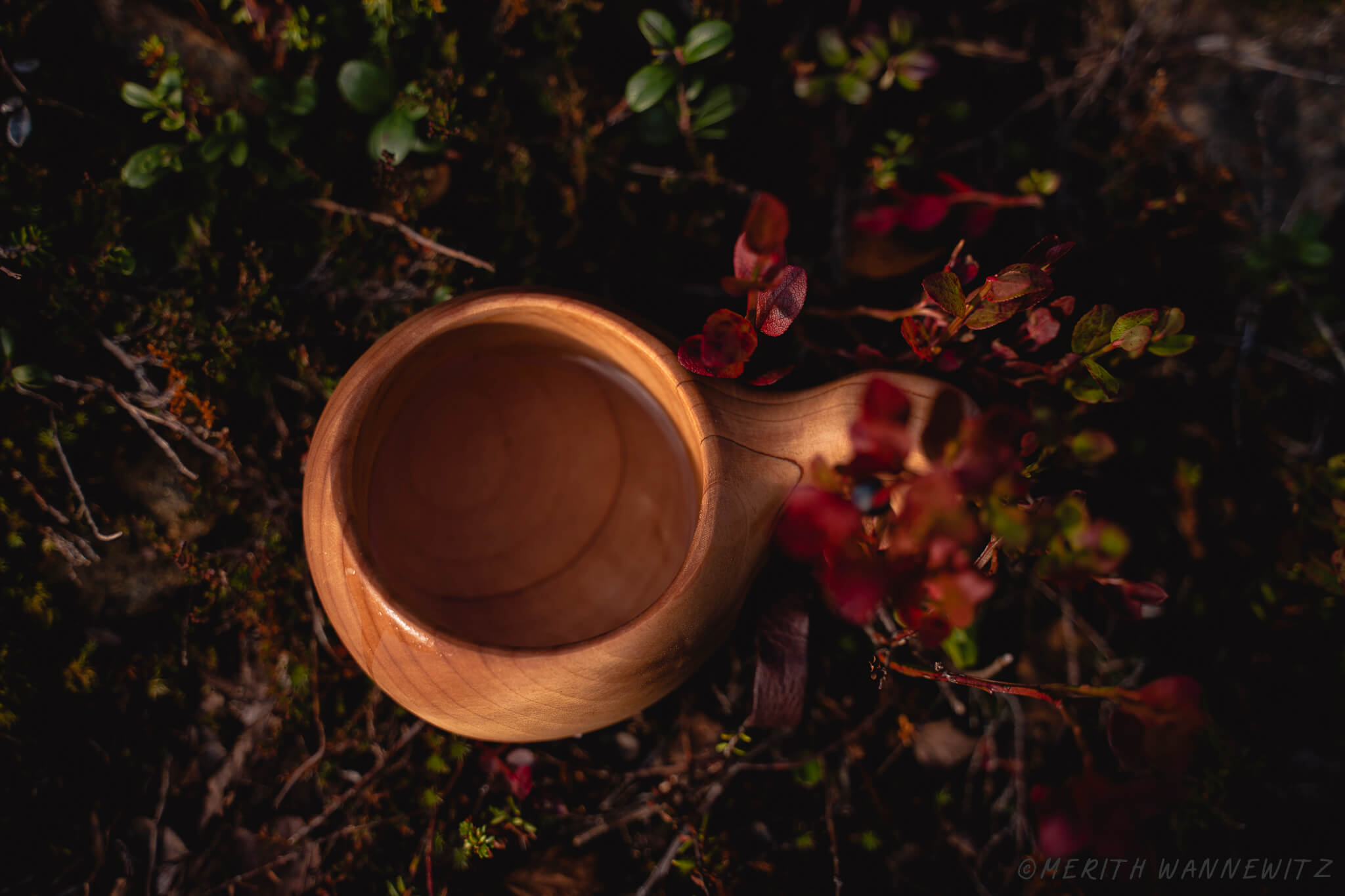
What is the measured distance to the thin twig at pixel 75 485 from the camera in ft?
4.36

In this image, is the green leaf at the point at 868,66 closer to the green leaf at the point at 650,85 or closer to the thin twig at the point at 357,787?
the green leaf at the point at 650,85

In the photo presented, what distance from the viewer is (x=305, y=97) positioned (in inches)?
54.1

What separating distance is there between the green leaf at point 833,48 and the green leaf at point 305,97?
1.02 meters

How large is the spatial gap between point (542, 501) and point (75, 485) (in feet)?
2.77

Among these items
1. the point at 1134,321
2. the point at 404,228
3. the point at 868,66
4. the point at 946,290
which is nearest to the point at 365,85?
the point at 404,228

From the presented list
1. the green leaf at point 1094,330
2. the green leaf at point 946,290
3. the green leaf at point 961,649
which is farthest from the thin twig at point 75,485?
the green leaf at point 1094,330

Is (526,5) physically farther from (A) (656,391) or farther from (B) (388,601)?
(B) (388,601)

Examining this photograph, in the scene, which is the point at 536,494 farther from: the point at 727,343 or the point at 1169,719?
the point at 1169,719

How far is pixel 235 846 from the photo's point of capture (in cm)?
143

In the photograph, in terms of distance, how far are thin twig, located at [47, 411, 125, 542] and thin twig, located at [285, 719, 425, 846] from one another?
0.65 m

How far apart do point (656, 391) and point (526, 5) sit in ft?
2.89

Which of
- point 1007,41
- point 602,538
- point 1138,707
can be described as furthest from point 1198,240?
point 602,538

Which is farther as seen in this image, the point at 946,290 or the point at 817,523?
the point at 946,290

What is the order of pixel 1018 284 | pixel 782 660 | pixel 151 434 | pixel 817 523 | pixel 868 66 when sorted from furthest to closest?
pixel 868 66 < pixel 151 434 < pixel 782 660 < pixel 1018 284 < pixel 817 523
